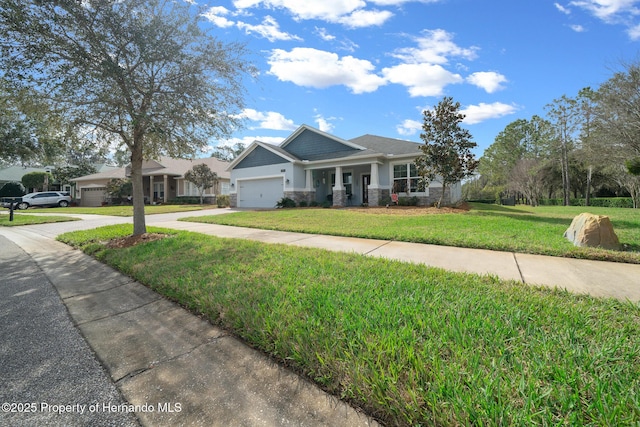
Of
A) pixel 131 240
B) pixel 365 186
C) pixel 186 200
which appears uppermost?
pixel 365 186

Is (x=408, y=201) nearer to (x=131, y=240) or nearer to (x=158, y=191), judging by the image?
(x=131, y=240)

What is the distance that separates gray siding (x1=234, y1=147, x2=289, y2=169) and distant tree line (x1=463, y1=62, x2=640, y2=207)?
17805 millimetres

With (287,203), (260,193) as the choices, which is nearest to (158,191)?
(260,193)

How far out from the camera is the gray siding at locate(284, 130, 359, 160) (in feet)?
64.2

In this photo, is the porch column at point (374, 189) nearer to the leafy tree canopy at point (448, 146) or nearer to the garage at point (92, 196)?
the leafy tree canopy at point (448, 146)

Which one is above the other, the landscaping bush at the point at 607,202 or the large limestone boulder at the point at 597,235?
the landscaping bush at the point at 607,202

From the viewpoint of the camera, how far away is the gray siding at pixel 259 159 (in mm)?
20364

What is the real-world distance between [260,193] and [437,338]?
20.2 metres

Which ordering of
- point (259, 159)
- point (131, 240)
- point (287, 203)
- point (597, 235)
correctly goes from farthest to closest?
1. point (259, 159)
2. point (287, 203)
3. point (131, 240)
4. point (597, 235)

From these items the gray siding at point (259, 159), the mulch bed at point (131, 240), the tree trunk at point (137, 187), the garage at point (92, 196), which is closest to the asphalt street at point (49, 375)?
the mulch bed at point (131, 240)

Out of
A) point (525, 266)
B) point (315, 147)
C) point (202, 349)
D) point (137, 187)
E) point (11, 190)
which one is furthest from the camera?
point (11, 190)

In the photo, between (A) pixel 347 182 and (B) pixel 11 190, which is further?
(B) pixel 11 190

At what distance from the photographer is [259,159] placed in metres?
21.2

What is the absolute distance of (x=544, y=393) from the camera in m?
1.67
